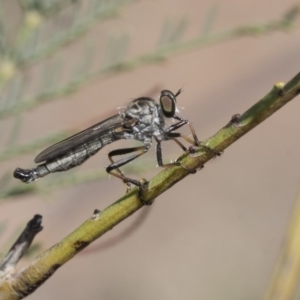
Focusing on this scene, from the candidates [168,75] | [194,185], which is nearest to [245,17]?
[168,75]

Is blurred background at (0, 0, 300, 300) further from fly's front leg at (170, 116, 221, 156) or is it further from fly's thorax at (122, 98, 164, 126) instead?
fly's front leg at (170, 116, 221, 156)

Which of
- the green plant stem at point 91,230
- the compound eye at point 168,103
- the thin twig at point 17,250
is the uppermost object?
the compound eye at point 168,103

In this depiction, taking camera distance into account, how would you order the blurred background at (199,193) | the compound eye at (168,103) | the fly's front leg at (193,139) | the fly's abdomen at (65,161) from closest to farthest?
1. the fly's front leg at (193,139)
2. the fly's abdomen at (65,161)
3. the compound eye at (168,103)
4. the blurred background at (199,193)

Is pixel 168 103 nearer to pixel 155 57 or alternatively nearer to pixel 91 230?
pixel 155 57

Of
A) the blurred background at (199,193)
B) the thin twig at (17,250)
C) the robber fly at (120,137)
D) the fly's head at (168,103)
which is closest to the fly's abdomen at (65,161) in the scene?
the robber fly at (120,137)

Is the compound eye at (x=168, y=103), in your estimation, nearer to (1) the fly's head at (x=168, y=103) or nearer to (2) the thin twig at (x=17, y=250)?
(1) the fly's head at (x=168, y=103)

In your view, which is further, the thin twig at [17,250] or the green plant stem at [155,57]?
the green plant stem at [155,57]

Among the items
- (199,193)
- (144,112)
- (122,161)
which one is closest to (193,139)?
(122,161)
